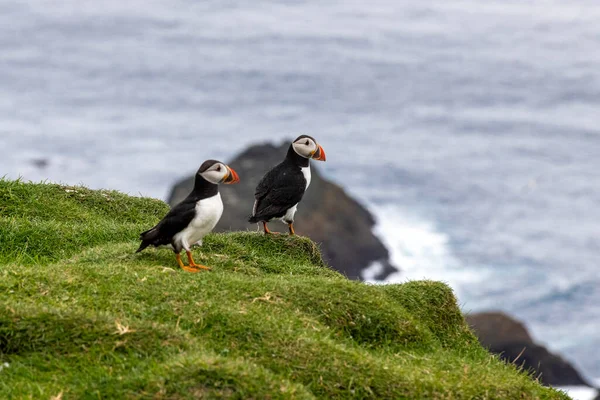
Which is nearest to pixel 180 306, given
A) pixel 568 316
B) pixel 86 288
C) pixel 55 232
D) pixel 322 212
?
pixel 86 288

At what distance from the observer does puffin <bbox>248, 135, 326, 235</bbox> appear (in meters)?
12.0

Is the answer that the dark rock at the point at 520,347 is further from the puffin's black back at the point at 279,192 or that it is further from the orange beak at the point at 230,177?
the orange beak at the point at 230,177

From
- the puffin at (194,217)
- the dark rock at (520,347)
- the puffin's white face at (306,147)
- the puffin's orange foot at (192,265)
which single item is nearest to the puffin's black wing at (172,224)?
the puffin at (194,217)

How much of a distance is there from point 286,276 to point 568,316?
42.4 metres

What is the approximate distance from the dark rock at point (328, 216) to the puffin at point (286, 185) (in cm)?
1719

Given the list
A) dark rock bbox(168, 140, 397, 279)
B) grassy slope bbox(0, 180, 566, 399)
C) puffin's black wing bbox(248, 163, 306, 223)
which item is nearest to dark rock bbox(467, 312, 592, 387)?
dark rock bbox(168, 140, 397, 279)

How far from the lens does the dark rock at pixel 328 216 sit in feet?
104

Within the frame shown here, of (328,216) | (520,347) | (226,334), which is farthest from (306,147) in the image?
(328,216)

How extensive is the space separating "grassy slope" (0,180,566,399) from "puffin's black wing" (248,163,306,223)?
38.3 inches

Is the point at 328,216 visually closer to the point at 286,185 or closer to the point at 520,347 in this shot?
the point at 520,347

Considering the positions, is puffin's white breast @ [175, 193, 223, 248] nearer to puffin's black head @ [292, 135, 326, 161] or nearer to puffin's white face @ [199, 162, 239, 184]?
puffin's white face @ [199, 162, 239, 184]

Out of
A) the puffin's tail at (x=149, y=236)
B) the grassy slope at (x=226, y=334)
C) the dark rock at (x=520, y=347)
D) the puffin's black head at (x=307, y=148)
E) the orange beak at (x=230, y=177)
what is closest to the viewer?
the grassy slope at (x=226, y=334)

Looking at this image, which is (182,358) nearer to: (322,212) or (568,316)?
(322,212)

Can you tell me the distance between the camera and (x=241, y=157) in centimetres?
3388
